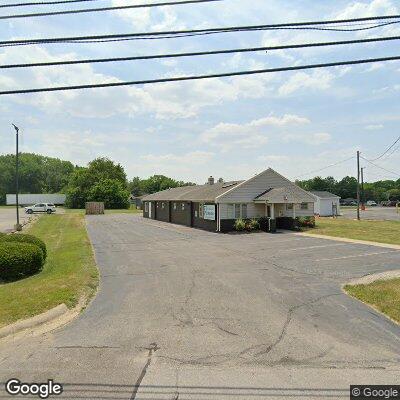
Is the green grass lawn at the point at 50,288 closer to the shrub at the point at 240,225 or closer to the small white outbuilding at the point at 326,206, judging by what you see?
the shrub at the point at 240,225

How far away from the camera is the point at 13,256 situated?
13.8m

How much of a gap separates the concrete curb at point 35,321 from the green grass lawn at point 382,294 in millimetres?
7984

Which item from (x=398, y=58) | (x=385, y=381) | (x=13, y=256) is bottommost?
(x=385, y=381)

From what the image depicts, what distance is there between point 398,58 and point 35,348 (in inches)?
370

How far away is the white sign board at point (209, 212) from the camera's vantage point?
32.5 metres

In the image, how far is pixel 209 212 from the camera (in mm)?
33312

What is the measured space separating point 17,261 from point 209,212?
20.8 metres

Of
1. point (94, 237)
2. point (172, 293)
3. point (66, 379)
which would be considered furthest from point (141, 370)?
point (94, 237)

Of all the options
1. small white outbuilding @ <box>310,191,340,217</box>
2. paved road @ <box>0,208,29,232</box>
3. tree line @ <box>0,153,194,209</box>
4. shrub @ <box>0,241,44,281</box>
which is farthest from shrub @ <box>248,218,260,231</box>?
tree line @ <box>0,153,194,209</box>

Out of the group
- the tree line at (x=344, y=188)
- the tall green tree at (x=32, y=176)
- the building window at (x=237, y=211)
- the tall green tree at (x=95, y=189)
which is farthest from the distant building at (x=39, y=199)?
the building window at (x=237, y=211)

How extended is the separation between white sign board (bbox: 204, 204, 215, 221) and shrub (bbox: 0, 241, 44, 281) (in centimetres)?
1934

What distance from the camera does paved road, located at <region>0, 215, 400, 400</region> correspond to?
19.5ft

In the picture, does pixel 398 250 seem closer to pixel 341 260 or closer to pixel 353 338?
pixel 341 260

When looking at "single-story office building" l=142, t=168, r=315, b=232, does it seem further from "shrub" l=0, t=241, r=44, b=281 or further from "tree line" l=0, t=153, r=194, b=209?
"tree line" l=0, t=153, r=194, b=209
